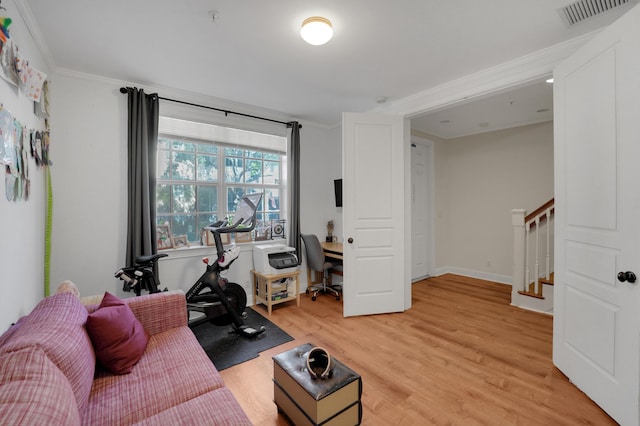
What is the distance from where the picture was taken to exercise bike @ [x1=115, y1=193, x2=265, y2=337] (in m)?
2.58

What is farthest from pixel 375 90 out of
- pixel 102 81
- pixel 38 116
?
pixel 38 116

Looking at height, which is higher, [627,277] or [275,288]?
[627,277]

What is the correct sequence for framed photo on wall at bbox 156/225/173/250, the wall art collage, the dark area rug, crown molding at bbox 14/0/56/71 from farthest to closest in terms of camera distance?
framed photo on wall at bbox 156/225/173/250 < the dark area rug < crown molding at bbox 14/0/56/71 < the wall art collage

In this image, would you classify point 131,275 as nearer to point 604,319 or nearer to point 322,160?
point 322,160

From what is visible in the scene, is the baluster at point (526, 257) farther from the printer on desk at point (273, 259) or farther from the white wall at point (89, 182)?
the white wall at point (89, 182)

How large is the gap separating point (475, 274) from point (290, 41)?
188 inches

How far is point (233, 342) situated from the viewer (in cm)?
267

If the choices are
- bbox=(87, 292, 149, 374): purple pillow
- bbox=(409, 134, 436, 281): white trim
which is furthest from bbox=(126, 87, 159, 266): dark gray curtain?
bbox=(409, 134, 436, 281): white trim

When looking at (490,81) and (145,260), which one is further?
(490,81)

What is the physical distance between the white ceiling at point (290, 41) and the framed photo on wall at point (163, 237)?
155cm

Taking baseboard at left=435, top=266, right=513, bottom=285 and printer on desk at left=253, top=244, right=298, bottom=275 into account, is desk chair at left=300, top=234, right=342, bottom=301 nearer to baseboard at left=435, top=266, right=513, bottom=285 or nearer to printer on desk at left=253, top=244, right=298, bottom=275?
printer on desk at left=253, top=244, right=298, bottom=275

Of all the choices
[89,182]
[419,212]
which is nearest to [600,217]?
[419,212]

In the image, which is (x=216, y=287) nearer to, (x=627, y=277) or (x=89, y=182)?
(x=89, y=182)

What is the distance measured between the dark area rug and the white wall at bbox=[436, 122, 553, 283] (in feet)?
11.7
